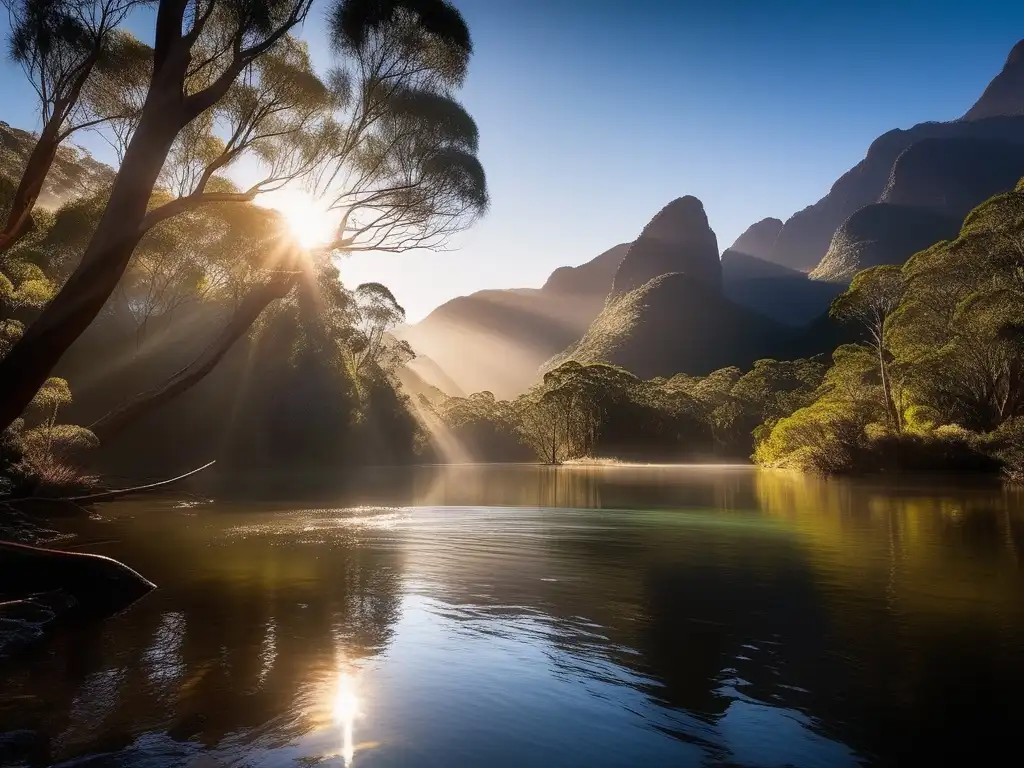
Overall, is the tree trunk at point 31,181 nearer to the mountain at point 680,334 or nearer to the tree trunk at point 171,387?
the tree trunk at point 171,387

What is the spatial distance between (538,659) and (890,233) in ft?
723

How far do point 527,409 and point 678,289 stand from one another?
323ft

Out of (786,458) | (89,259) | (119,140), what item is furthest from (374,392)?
(89,259)

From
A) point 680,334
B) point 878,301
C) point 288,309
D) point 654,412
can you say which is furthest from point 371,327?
point 680,334

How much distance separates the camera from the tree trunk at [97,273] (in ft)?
26.5

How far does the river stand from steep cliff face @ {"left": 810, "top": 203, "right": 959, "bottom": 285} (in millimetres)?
196963

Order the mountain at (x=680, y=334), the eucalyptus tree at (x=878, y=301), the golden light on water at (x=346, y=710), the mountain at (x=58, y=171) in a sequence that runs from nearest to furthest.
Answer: the golden light on water at (x=346, y=710), the mountain at (x=58, y=171), the eucalyptus tree at (x=878, y=301), the mountain at (x=680, y=334)

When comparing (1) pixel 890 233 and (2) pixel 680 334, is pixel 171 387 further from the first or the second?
(1) pixel 890 233

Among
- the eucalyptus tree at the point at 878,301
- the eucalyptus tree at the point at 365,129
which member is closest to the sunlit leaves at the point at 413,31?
the eucalyptus tree at the point at 365,129

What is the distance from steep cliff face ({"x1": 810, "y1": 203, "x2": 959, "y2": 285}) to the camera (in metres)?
180

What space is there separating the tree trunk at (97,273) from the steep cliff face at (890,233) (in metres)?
201

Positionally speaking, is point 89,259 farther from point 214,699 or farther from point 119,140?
point 119,140

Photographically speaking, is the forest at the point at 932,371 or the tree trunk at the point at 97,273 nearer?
the tree trunk at the point at 97,273

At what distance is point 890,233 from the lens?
18875 centimetres
